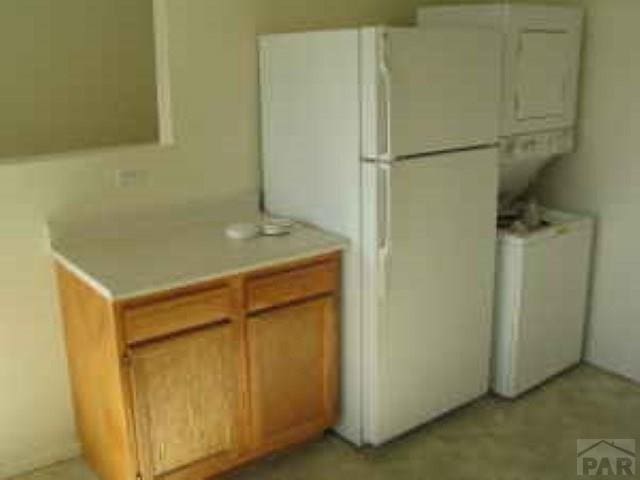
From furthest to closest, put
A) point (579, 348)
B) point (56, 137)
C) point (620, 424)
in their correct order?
point (56, 137) → point (579, 348) → point (620, 424)

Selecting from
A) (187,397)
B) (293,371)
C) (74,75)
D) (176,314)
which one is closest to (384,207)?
(293,371)

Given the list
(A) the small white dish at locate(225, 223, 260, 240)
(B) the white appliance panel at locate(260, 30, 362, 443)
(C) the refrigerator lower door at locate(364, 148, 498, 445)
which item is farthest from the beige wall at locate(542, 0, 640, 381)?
(A) the small white dish at locate(225, 223, 260, 240)

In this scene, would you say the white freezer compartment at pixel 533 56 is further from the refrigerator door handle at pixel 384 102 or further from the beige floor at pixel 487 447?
the beige floor at pixel 487 447

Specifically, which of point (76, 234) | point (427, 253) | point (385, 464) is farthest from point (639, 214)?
point (76, 234)

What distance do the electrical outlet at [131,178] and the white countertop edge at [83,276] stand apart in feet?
1.18

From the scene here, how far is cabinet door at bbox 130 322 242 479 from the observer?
212 centimetres

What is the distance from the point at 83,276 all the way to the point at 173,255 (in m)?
0.32

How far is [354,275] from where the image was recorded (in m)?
2.52

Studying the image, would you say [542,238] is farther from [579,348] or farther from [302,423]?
[302,423]

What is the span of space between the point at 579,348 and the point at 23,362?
2521 millimetres

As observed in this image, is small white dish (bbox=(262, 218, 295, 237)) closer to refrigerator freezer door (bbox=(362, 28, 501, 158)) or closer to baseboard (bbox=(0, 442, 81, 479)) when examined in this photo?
refrigerator freezer door (bbox=(362, 28, 501, 158))

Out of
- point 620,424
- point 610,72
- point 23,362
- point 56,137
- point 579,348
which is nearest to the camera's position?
point 23,362

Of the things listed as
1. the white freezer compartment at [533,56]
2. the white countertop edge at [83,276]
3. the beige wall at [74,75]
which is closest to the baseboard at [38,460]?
the white countertop edge at [83,276]

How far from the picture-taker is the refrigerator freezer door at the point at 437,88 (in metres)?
2.29
